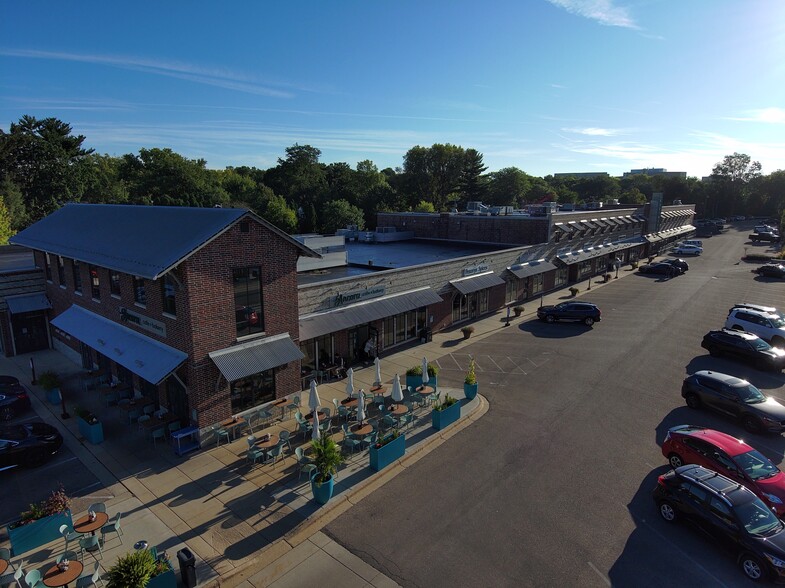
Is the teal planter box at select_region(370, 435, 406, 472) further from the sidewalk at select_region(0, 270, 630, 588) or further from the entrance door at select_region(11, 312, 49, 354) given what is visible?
the entrance door at select_region(11, 312, 49, 354)

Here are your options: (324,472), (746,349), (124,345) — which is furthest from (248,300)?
(746,349)

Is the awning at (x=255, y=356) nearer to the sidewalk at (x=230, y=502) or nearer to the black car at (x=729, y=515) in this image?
the sidewalk at (x=230, y=502)

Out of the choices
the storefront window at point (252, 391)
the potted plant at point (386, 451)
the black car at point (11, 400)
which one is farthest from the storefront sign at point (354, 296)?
the black car at point (11, 400)

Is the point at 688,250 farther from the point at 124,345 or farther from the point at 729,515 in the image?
the point at 124,345

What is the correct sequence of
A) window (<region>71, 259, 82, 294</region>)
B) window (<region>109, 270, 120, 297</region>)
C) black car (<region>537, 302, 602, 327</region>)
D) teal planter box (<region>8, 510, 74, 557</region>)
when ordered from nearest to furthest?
teal planter box (<region>8, 510, 74, 557</region>) < window (<region>109, 270, 120, 297</region>) < window (<region>71, 259, 82, 294</region>) < black car (<region>537, 302, 602, 327</region>)

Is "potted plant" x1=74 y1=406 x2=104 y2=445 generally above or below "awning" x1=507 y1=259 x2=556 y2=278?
below

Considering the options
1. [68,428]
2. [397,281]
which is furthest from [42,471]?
A: [397,281]

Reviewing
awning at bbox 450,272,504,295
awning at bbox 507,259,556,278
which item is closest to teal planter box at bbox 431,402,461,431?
awning at bbox 450,272,504,295
